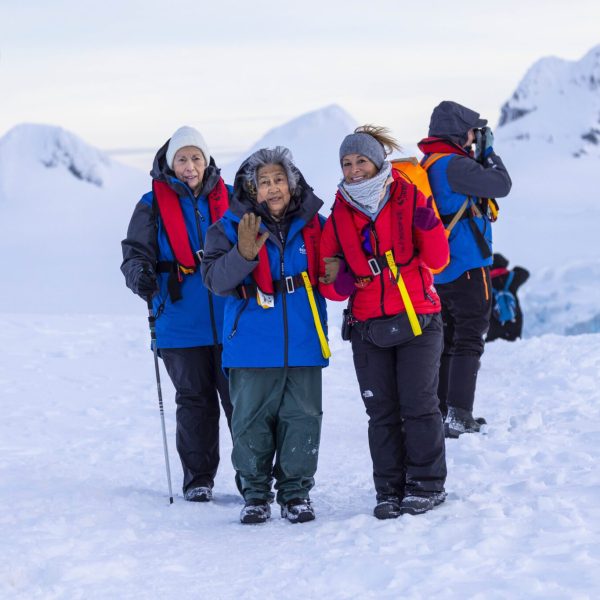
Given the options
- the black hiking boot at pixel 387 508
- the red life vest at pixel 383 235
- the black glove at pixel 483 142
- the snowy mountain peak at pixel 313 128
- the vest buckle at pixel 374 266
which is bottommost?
the black hiking boot at pixel 387 508

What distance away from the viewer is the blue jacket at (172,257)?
5.34m

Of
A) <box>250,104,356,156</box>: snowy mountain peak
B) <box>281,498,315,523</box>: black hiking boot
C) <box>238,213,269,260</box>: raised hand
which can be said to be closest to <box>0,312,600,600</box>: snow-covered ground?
<box>281,498,315,523</box>: black hiking boot

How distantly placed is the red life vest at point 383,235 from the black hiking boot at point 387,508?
3.64 ft

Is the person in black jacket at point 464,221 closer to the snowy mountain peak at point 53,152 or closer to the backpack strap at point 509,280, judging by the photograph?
the backpack strap at point 509,280

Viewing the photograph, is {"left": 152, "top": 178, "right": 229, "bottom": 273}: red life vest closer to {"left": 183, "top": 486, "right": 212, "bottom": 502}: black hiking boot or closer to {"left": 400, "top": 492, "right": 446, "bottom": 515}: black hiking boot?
{"left": 183, "top": 486, "right": 212, "bottom": 502}: black hiking boot

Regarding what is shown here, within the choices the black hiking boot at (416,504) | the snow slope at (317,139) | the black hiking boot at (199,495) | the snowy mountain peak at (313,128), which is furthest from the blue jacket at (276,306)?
the snowy mountain peak at (313,128)

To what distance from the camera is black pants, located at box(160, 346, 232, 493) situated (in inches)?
215

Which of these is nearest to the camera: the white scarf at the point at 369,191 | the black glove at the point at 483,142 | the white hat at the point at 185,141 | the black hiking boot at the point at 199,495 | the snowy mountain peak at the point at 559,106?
the white scarf at the point at 369,191

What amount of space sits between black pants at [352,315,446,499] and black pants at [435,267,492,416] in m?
1.74

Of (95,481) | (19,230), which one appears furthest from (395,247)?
(19,230)

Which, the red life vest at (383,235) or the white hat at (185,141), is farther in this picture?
the white hat at (185,141)

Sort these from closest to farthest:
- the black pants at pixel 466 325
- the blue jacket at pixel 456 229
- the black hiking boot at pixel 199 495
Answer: the black hiking boot at pixel 199 495 → the blue jacket at pixel 456 229 → the black pants at pixel 466 325

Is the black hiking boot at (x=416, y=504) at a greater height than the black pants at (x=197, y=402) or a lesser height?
lesser

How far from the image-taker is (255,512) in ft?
15.8
